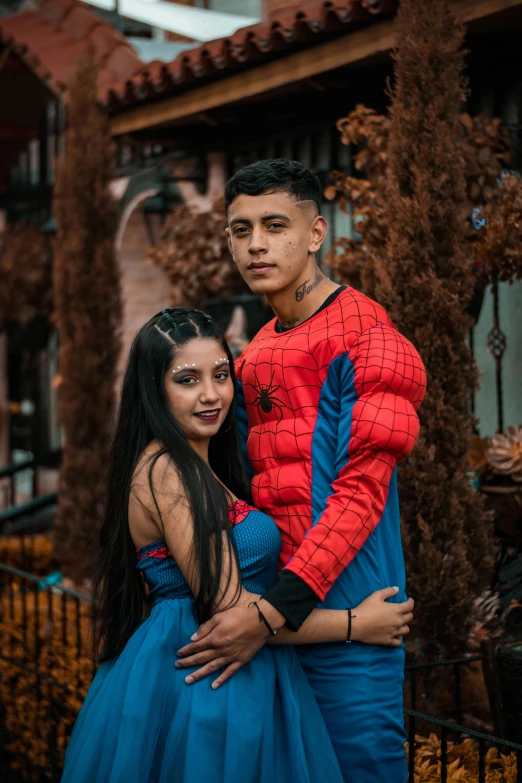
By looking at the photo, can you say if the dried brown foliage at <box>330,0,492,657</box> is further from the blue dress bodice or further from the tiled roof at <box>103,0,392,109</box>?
the blue dress bodice

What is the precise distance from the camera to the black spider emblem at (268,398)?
255 centimetres

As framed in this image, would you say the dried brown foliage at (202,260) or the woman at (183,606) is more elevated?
the dried brown foliage at (202,260)

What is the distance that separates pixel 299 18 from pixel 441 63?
152 cm

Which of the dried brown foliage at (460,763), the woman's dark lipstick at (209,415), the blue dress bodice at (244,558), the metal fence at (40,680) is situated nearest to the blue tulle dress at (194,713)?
the blue dress bodice at (244,558)

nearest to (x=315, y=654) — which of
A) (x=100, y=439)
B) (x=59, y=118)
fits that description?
(x=100, y=439)

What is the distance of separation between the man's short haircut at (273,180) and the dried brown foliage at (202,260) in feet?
13.8

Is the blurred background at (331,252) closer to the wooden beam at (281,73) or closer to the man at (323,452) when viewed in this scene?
the wooden beam at (281,73)

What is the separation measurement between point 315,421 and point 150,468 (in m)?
0.45

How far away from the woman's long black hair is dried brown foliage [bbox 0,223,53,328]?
828cm

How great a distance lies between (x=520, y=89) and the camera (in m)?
5.11

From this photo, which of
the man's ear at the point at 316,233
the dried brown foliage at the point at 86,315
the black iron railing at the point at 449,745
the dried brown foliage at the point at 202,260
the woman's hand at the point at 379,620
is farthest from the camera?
the dried brown foliage at the point at 86,315

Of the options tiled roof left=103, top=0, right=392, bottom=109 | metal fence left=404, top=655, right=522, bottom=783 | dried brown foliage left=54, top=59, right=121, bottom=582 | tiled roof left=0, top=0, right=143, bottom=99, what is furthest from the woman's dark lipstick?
tiled roof left=0, top=0, right=143, bottom=99

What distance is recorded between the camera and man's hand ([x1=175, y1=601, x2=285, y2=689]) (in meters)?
2.23

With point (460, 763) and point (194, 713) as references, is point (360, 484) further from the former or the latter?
point (460, 763)
